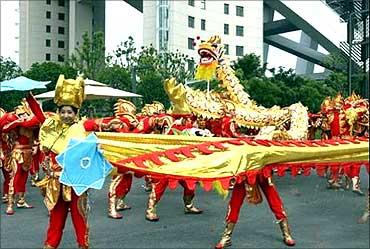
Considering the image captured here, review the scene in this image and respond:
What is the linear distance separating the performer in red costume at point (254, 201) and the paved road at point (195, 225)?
0.39ft

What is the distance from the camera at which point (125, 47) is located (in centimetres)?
2672

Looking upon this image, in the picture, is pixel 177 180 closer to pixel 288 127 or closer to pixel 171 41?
pixel 288 127

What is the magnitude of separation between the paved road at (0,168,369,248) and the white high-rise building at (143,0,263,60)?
28.2 metres

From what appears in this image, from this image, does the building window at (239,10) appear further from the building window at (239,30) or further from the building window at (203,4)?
the building window at (203,4)

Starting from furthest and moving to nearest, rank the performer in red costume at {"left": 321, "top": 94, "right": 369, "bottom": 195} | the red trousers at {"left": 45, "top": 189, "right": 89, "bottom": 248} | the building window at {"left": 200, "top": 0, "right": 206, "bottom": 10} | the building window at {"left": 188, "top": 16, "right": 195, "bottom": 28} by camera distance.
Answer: the building window at {"left": 200, "top": 0, "right": 206, "bottom": 10} → the building window at {"left": 188, "top": 16, "right": 195, "bottom": 28} → the performer in red costume at {"left": 321, "top": 94, "right": 369, "bottom": 195} → the red trousers at {"left": 45, "top": 189, "right": 89, "bottom": 248}

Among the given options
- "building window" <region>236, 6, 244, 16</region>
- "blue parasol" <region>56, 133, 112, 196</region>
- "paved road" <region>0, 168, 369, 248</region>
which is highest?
"building window" <region>236, 6, 244, 16</region>

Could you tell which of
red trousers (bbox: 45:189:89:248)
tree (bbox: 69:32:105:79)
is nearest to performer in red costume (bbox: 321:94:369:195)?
red trousers (bbox: 45:189:89:248)

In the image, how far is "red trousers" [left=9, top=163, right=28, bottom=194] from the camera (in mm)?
6977

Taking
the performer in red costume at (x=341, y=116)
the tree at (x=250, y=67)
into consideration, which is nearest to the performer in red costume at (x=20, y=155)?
the performer in red costume at (x=341, y=116)

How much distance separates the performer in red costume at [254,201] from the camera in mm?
4973

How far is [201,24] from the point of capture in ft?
135

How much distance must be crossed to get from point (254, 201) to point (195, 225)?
4.41ft

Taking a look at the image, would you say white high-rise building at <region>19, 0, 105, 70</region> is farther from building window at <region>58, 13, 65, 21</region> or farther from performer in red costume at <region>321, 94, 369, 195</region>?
performer in red costume at <region>321, 94, 369, 195</region>

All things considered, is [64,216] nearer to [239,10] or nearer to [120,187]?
[120,187]
